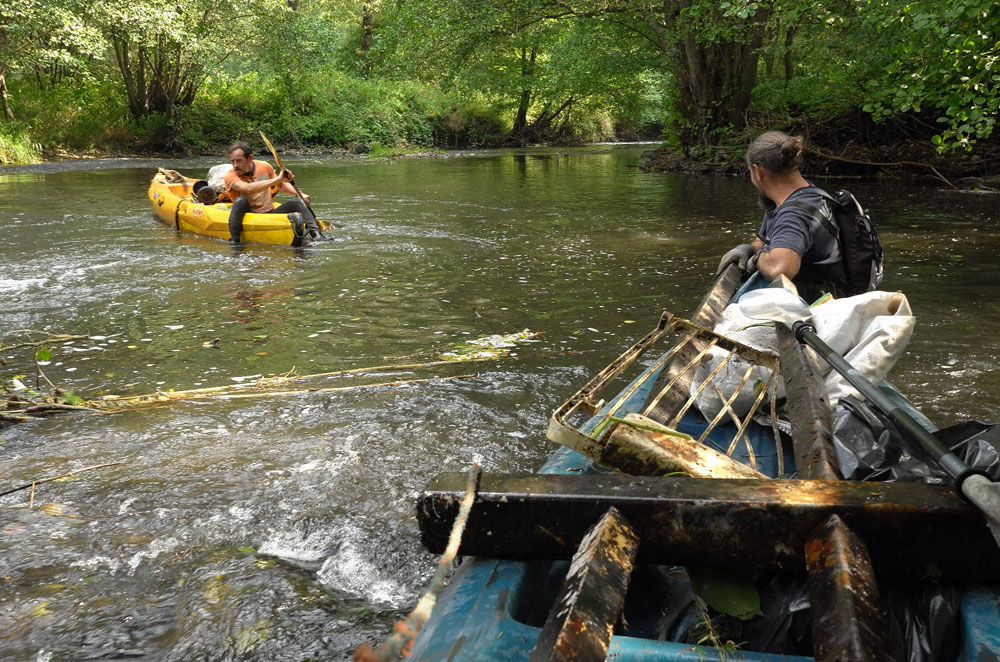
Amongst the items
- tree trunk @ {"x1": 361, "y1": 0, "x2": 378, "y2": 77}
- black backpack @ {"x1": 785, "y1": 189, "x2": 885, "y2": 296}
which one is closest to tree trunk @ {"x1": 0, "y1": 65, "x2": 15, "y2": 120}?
tree trunk @ {"x1": 361, "y1": 0, "x2": 378, "y2": 77}

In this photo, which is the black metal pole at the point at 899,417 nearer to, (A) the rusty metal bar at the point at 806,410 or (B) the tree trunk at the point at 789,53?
(A) the rusty metal bar at the point at 806,410

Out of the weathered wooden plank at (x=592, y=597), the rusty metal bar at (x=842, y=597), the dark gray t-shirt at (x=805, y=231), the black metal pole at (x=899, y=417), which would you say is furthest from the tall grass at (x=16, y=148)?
the rusty metal bar at (x=842, y=597)

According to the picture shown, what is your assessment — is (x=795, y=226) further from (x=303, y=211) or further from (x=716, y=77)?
(x=716, y=77)

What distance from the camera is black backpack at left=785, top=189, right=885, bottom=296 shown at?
156 inches

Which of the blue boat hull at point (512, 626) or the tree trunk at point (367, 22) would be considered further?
the tree trunk at point (367, 22)

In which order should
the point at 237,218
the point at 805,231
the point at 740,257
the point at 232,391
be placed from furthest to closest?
the point at 237,218 < the point at 232,391 < the point at 740,257 < the point at 805,231

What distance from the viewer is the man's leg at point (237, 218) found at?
10.4m

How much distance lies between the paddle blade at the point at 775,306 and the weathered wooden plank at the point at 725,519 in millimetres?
1627

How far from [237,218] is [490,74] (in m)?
24.7

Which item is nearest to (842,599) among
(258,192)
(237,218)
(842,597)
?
(842,597)

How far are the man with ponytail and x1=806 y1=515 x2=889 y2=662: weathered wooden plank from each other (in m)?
2.43

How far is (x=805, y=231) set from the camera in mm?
3881

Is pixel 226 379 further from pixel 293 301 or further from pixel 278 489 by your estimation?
pixel 293 301

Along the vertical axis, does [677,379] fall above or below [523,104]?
below
